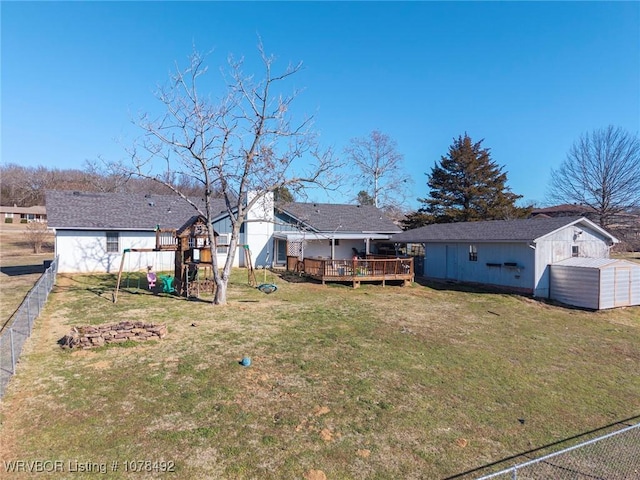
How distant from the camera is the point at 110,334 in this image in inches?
368

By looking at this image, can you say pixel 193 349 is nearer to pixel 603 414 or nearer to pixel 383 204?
pixel 603 414

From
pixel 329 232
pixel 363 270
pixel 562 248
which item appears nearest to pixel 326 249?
pixel 329 232

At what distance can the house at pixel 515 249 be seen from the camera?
17.8 metres

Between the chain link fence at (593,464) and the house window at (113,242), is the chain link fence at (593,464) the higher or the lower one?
the lower one

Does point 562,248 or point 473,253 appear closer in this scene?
point 562,248

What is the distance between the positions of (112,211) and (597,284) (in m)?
25.4

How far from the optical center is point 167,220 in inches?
961

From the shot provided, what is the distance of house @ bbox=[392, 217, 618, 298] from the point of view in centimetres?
1778

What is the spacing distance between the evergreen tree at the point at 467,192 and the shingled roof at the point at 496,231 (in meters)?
10.8

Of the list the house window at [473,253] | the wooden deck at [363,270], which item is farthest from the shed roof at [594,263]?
the wooden deck at [363,270]

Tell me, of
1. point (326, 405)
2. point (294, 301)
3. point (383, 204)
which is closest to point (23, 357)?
point (326, 405)

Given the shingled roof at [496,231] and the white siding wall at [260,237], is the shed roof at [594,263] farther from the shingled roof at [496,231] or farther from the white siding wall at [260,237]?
the white siding wall at [260,237]

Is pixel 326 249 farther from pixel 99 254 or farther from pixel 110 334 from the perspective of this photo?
pixel 110 334

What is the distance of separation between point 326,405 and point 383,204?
35.7 m
